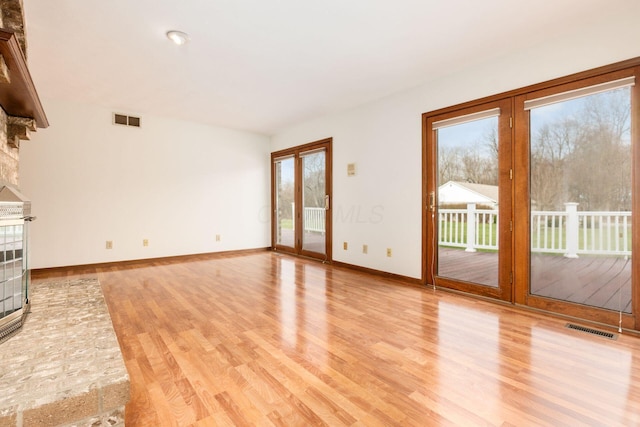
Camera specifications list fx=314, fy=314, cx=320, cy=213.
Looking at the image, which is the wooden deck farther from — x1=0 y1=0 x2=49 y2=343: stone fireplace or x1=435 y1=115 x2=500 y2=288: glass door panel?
x1=0 y1=0 x2=49 y2=343: stone fireplace

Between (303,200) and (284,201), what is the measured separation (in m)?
0.63

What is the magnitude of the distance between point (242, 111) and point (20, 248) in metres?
3.53

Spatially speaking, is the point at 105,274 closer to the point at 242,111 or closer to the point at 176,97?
the point at 176,97

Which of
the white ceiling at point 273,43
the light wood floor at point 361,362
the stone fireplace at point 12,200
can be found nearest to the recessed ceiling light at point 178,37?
the white ceiling at point 273,43

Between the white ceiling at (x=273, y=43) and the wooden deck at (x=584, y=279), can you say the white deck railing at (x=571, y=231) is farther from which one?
the white ceiling at (x=273, y=43)

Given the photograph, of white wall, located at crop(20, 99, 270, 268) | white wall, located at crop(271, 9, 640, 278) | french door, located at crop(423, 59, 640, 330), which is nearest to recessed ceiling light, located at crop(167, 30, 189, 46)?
white wall, located at crop(271, 9, 640, 278)

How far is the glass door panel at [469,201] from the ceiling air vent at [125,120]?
14.7 ft

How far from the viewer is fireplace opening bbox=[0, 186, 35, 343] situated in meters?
1.68

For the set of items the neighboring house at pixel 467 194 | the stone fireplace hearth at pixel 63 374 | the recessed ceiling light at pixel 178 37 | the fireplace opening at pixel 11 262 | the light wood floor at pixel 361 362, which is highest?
the recessed ceiling light at pixel 178 37

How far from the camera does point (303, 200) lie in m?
5.76

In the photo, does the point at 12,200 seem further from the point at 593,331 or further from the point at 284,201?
the point at 284,201

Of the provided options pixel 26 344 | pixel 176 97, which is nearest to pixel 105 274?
pixel 176 97

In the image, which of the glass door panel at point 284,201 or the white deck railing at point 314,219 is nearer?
the white deck railing at point 314,219

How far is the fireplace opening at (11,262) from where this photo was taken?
168 centimetres
